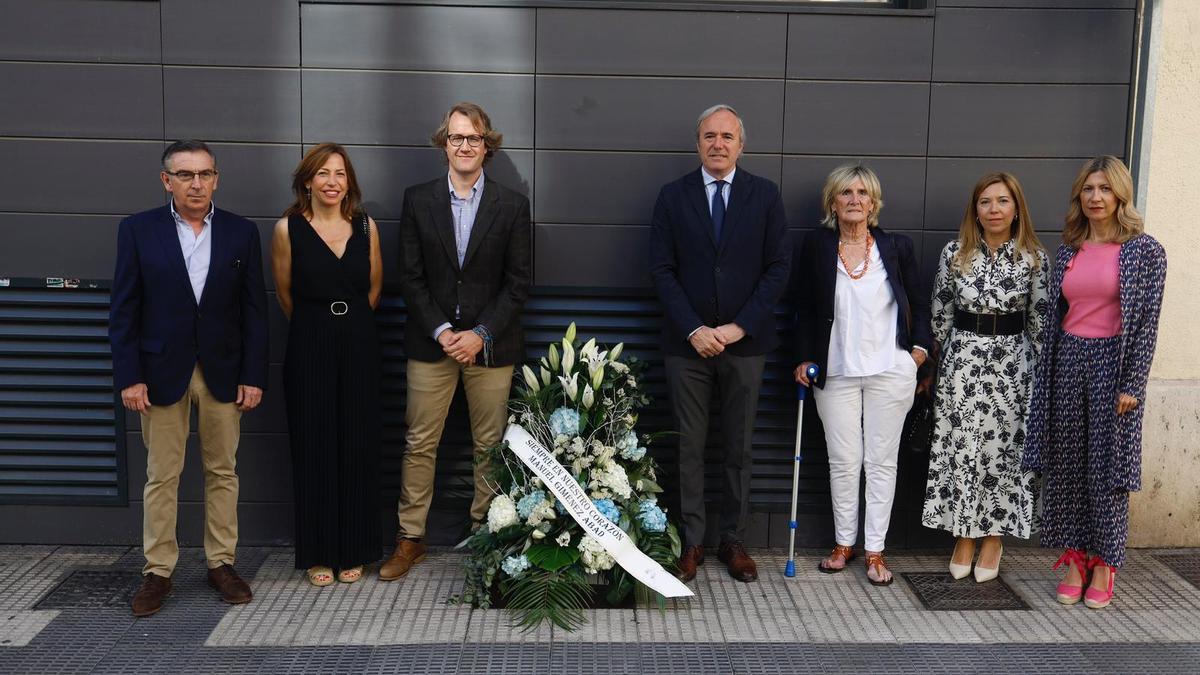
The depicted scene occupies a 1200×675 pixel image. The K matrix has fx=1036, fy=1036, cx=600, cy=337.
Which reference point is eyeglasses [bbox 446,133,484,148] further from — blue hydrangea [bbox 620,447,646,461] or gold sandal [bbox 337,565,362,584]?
gold sandal [bbox 337,565,362,584]

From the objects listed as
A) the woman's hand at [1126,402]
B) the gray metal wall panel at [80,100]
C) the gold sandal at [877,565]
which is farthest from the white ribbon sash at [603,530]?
the gray metal wall panel at [80,100]

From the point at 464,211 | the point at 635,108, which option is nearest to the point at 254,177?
the point at 464,211

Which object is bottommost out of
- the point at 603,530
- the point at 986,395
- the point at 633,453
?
the point at 603,530

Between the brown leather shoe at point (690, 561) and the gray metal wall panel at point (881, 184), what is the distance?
1.64 m

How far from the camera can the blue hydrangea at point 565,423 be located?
14.4 feet

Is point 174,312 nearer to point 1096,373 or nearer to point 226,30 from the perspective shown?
point 226,30

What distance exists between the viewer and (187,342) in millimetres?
4238

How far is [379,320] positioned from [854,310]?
2.27 meters

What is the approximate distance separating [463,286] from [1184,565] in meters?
3.72

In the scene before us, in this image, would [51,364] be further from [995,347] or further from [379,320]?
[995,347]

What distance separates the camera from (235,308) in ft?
14.4

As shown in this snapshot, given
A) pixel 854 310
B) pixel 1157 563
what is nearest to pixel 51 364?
pixel 854 310

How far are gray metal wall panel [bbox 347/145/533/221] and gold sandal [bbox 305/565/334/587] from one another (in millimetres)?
1701

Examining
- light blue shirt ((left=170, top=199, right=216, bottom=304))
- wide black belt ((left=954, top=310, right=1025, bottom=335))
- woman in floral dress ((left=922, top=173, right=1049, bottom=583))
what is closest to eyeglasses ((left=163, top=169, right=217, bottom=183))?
light blue shirt ((left=170, top=199, right=216, bottom=304))
